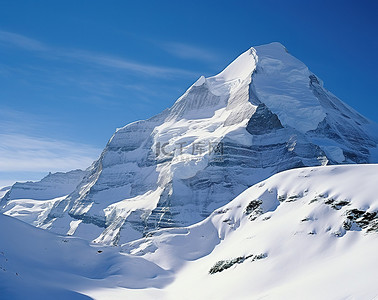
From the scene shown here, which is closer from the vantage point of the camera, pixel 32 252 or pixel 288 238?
pixel 288 238

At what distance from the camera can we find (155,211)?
17938cm

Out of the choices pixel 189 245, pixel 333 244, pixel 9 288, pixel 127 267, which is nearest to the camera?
pixel 9 288

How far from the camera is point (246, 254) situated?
66.0 metres

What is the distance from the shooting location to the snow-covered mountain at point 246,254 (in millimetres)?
48812

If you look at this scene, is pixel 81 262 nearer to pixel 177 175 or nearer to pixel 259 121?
pixel 177 175

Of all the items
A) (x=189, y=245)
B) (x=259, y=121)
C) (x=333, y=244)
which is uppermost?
(x=259, y=121)

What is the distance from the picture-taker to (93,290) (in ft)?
202

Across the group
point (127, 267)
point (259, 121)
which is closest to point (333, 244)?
point (127, 267)

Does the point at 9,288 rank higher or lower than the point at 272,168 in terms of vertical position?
lower

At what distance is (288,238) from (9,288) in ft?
118

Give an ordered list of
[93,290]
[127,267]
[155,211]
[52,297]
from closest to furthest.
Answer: [52,297], [93,290], [127,267], [155,211]

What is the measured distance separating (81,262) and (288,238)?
121 ft

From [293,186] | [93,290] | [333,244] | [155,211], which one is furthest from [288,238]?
[155,211]

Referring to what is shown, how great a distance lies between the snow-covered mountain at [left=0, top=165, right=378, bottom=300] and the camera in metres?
48.8
